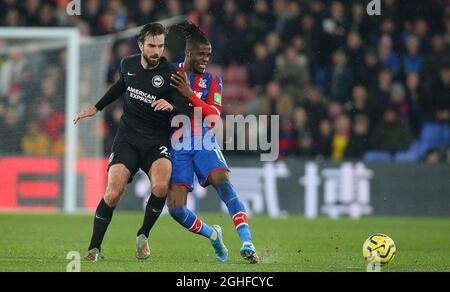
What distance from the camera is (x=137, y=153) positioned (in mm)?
9227

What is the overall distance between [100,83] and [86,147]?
1.14 metres

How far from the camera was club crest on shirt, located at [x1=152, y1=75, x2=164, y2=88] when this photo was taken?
9.17 metres

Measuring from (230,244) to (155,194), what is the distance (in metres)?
2.67

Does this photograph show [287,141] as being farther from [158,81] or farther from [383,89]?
[158,81]

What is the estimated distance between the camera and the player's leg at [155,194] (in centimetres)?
910

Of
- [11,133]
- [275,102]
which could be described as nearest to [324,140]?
[275,102]

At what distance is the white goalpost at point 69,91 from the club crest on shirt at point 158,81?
7.65 meters

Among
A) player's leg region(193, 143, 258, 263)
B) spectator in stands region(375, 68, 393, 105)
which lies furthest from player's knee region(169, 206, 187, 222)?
spectator in stands region(375, 68, 393, 105)

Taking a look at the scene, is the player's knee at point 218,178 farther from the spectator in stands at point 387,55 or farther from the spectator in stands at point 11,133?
the spectator in stands at point 387,55

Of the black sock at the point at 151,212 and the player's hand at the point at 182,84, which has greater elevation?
the player's hand at the point at 182,84

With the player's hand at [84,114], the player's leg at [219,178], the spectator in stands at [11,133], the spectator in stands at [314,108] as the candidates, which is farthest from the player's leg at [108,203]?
the spectator in stands at [314,108]

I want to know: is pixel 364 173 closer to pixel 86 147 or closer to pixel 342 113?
pixel 342 113

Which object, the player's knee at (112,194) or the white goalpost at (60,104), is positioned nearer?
the player's knee at (112,194)
